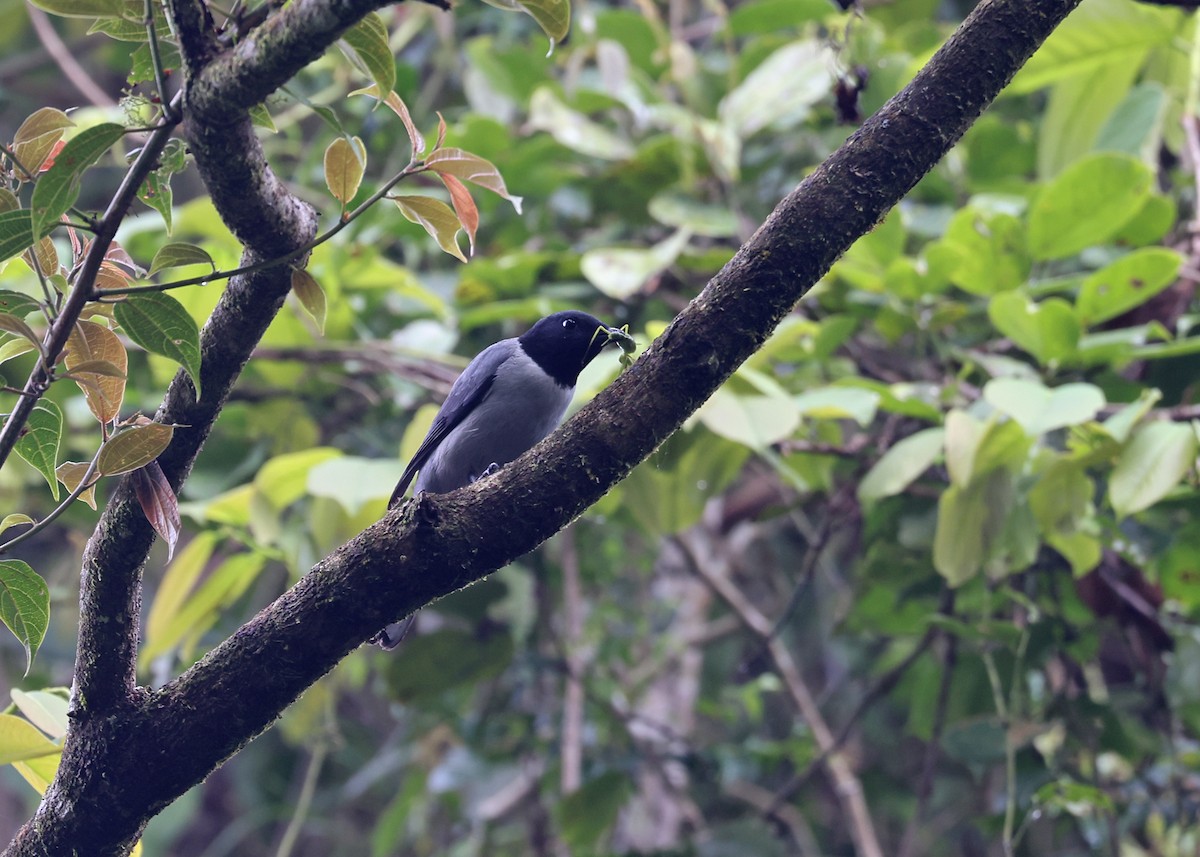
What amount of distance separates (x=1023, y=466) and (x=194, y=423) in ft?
6.02

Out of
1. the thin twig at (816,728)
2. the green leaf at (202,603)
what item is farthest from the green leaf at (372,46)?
the thin twig at (816,728)

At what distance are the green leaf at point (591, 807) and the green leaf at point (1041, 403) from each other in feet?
6.16

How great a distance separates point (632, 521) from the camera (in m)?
Answer: 3.39

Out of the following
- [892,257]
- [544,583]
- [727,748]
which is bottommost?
[727,748]

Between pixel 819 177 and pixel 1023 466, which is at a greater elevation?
pixel 819 177

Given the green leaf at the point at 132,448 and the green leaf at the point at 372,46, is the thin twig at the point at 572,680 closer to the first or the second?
the green leaf at the point at 132,448

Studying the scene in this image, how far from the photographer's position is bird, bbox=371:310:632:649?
281cm

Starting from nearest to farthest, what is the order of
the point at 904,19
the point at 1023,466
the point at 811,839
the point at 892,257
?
the point at 1023,466 → the point at 892,257 → the point at 811,839 → the point at 904,19

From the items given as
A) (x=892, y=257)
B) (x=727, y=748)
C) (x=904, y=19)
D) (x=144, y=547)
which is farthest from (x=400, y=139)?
(x=144, y=547)

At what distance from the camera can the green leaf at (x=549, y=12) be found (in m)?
1.39

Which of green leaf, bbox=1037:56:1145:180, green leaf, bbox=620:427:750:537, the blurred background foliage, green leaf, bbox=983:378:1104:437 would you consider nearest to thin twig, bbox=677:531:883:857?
the blurred background foliage

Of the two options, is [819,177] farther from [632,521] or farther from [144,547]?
[632,521]

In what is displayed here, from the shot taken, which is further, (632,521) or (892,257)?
(632,521)

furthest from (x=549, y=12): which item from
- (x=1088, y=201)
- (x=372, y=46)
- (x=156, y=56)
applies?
(x=1088, y=201)
